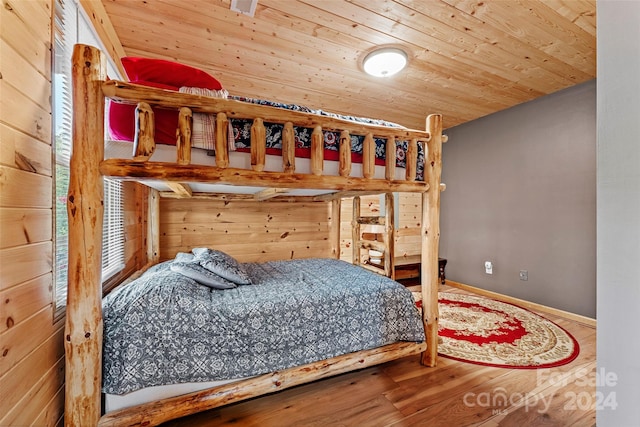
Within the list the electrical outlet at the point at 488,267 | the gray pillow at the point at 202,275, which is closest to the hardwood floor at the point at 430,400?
the gray pillow at the point at 202,275

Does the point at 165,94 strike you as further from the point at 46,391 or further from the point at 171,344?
the point at 46,391

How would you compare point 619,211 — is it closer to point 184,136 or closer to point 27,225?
point 184,136

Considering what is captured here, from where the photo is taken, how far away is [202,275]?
1669 mm

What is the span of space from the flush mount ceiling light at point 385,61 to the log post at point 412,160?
0.85 m

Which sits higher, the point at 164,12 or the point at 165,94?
the point at 164,12

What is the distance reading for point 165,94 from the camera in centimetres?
120

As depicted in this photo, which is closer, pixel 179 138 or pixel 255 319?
pixel 179 138

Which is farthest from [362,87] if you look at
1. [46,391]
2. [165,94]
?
[46,391]

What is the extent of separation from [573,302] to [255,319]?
325cm

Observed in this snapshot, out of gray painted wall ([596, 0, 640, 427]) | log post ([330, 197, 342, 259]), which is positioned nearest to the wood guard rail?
gray painted wall ([596, 0, 640, 427])

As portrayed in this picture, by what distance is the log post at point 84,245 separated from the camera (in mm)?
1123

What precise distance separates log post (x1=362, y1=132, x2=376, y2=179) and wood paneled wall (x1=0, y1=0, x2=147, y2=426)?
4.88 ft

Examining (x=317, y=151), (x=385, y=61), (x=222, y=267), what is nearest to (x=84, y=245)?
(x=222, y=267)

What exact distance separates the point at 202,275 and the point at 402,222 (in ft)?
11.1
